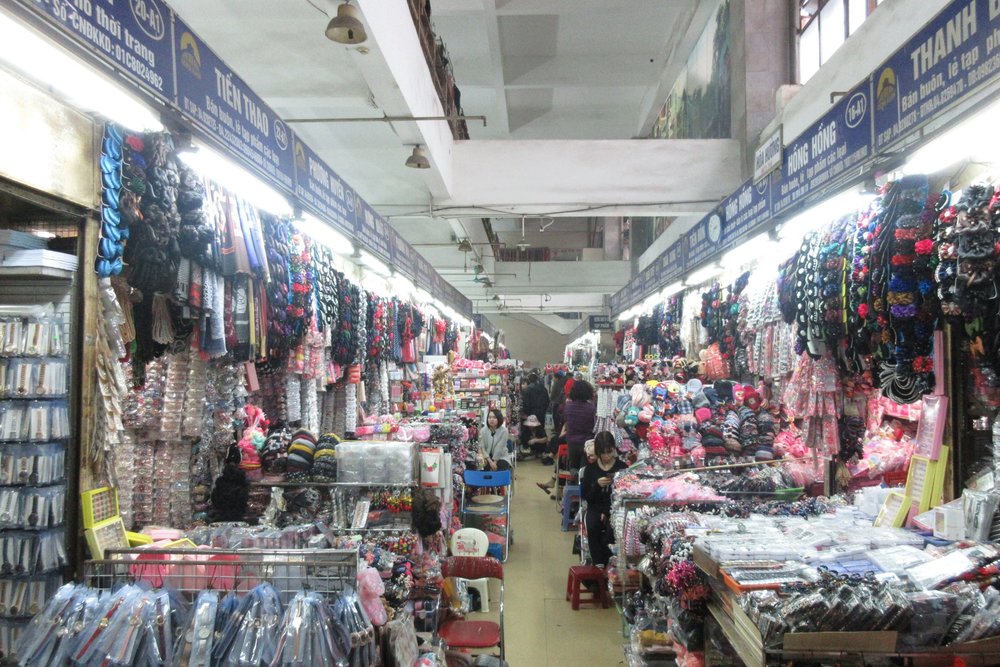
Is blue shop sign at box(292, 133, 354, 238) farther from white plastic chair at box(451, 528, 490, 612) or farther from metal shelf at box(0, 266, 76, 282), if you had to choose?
white plastic chair at box(451, 528, 490, 612)

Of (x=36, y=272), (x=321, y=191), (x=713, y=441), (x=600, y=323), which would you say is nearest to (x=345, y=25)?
(x=321, y=191)

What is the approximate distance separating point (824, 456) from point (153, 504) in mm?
4415

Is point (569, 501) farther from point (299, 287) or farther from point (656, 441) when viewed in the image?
point (299, 287)

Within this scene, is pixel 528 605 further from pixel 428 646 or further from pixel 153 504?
pixel 153 504

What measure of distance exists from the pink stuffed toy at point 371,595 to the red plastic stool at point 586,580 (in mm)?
3748

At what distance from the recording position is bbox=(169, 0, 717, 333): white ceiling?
4.48 meters

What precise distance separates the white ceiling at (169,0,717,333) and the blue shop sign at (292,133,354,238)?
69 centimetres

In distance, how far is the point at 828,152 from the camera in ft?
11.8

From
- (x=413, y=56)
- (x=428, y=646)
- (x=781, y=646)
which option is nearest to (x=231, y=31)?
(x=413, y=56)

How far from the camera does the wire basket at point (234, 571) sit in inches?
87.4

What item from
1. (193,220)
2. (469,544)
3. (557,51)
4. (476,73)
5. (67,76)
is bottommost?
(469,544)

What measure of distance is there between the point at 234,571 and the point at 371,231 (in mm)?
4135

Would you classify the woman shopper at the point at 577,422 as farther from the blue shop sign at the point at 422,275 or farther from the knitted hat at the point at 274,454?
the knitted hat at the point at 274,454

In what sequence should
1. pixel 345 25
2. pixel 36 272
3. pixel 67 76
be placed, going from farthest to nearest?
1. pixel 345 25
2. pixel 36 272
3. pixel 67 76
